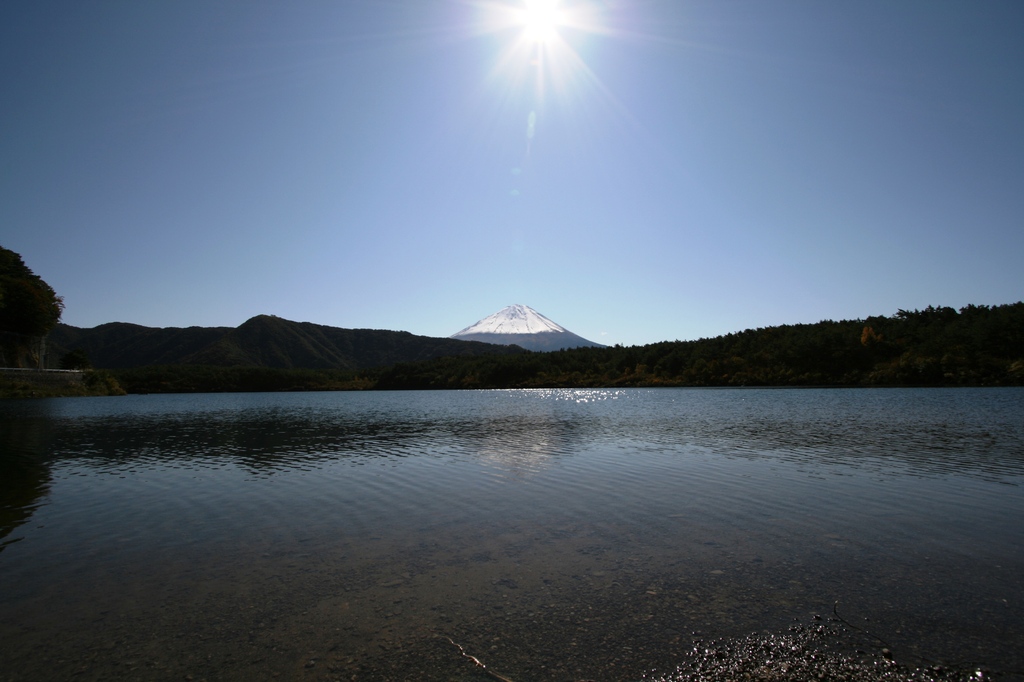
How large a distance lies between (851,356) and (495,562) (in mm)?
157890

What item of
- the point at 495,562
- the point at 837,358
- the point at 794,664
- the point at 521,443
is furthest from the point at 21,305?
the point at 837,358

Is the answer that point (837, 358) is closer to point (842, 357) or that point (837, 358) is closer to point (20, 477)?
point (842, 357)

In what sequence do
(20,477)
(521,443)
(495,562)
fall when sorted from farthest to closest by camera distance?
(521,443), (20,477), (495,562)

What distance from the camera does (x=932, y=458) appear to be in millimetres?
23500

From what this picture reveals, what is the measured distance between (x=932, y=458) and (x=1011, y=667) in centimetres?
2086

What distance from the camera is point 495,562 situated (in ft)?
37.1

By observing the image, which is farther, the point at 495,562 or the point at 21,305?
the point at 21,305

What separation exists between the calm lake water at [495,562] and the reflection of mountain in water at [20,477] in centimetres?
20

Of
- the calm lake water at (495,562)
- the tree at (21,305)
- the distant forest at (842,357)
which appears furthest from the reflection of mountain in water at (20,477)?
the distant forest at (842,357)

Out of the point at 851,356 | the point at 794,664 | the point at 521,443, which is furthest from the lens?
Answer: the point at 851,356

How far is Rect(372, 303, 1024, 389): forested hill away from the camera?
370 feet

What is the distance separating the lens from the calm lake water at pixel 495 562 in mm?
7441

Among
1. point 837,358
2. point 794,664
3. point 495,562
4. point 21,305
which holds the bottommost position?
point 495,562

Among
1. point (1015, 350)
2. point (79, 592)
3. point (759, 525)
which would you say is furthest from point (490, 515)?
point (1015, 350)
